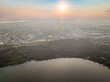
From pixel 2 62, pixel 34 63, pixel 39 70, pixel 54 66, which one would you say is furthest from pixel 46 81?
pixel 2 62

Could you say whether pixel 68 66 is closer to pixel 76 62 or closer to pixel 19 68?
pixel 76 62

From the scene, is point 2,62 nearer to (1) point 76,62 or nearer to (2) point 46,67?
(2) point 46,67

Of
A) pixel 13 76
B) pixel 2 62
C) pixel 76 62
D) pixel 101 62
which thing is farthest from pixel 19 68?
pixel 101 62

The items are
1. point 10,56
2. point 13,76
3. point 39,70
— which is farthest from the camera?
point 10,56

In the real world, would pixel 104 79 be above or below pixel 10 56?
below

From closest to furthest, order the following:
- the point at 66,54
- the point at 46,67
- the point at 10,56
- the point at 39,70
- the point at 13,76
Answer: the point at 13,76, the point at 39,70, the point at 46,67, the point at 10,56, the point at 66,54

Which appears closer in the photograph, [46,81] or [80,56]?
[46,81]
